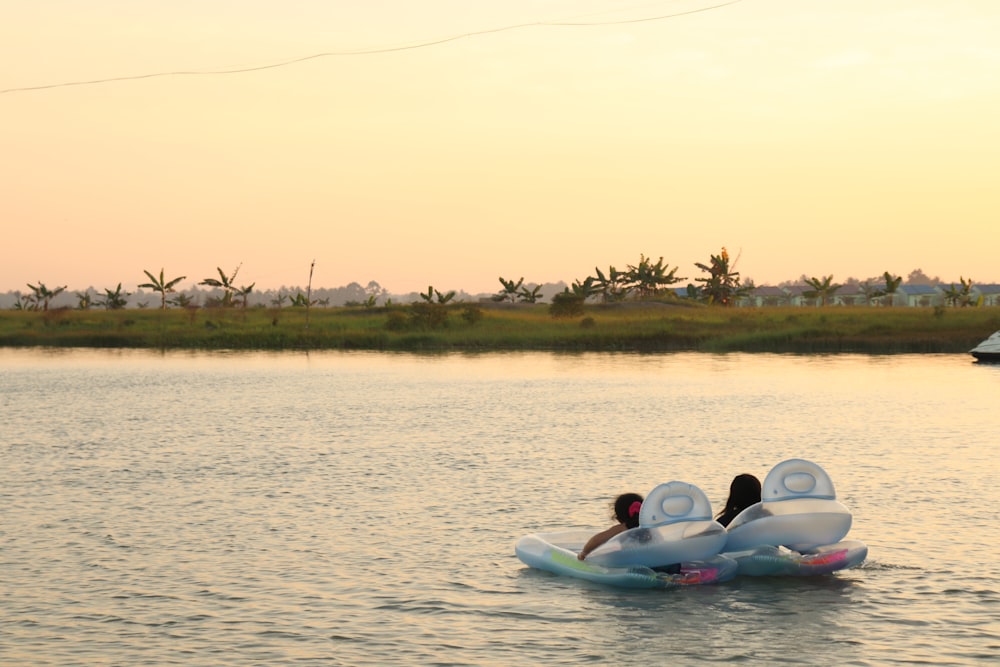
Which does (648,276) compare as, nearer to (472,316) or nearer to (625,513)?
(472,316)

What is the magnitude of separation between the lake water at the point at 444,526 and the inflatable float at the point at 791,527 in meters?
0.28

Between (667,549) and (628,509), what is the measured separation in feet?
2.25

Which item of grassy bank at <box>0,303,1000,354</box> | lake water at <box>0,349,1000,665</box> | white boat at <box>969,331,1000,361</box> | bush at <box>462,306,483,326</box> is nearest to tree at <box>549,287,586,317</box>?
grassy bank at <box>0,303,1000,354</box>

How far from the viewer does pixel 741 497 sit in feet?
55.3

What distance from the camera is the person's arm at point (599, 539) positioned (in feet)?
53.6

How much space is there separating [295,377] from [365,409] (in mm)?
20176

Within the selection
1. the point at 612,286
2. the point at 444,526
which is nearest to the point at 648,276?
the point at 612,286

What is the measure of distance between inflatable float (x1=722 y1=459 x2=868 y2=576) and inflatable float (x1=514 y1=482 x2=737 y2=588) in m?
0.36

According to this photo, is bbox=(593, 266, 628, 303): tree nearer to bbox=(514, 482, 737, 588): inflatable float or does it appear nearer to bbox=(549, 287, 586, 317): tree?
bbox=(549, 287, 586, 317): tree

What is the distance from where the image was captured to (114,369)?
7256cm

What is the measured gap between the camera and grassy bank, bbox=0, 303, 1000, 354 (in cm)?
9338

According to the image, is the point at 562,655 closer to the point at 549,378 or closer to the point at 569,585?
the point at 569,585

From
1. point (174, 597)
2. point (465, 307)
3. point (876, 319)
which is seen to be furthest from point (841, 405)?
point (465, 307)

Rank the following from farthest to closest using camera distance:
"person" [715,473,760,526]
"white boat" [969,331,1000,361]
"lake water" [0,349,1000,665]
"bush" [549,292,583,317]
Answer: "bush" [549,292,583,317]
"white boat" [969,331,1000,361]
"person" [715,473,760,526]
"lake water" [0,349,1000,665]
